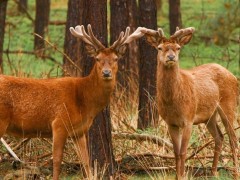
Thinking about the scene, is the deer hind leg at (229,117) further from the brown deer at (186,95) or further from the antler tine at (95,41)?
the antler tine at (95,41)

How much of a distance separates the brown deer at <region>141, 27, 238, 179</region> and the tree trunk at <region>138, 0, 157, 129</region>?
4.88 feet

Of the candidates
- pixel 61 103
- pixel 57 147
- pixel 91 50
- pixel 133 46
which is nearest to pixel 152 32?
pixel 91 50

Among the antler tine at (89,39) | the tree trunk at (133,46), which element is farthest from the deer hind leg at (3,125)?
the tree trunk at (133,46)

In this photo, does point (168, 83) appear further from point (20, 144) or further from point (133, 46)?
point (133, 46)

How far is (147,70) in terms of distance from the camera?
14.0m

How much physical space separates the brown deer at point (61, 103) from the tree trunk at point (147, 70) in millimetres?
2815

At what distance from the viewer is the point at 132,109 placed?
14.6m

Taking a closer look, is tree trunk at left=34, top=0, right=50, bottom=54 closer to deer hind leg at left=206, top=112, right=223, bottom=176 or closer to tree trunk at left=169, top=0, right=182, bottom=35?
tree trunk at left=169, top=0, right=182, bottom=35

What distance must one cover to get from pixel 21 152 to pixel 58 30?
19.9m

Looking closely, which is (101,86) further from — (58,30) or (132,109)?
(58,30)

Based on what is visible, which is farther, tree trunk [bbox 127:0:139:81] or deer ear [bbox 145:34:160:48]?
tree trunk [bbox 127:0:139:81]

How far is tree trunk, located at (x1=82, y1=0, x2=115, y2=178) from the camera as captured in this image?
10773 millimetres

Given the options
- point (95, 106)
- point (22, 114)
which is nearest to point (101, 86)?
point (95, 106)

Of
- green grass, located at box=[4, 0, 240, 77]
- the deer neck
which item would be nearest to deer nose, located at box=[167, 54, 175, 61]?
the deer neck
